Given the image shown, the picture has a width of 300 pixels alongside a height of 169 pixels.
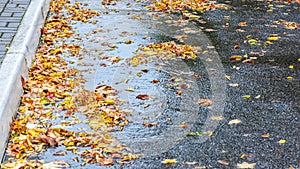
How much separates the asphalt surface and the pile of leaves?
0.14 metres

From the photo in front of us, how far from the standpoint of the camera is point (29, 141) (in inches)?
168

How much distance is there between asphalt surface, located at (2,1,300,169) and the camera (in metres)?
4.19

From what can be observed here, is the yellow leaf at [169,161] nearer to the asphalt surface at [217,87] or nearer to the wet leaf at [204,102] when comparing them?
the asphalt surface at [217,87]

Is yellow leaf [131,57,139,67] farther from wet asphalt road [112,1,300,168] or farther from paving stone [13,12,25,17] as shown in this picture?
paving stone [13,12,25,17]

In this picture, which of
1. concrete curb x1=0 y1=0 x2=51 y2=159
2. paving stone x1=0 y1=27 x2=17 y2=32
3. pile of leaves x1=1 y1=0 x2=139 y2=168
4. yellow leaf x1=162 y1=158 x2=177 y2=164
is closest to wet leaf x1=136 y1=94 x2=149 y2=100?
pile of leaves x1=1 y1=0 x2=139 y2=168

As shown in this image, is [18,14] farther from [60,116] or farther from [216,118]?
[216,118]

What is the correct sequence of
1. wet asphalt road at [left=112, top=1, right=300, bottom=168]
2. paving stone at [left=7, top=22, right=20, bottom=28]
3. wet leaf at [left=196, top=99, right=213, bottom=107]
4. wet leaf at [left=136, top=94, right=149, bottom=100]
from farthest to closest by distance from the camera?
paving stone at [left=7, top=22, right=20, bottom=28] < wet leaf at [left=136, top=94, right=149, bottom=100] < wet leaf at [left=196, top=99, right=213, bottom=107] < wet asphalt road at [left=112, top=1, right=300, bottom=168]

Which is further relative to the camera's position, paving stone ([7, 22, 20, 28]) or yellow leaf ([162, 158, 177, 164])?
paving stone ([7, 22, 20, 28])

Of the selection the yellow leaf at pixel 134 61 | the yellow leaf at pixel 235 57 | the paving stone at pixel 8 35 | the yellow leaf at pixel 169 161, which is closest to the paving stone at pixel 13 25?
the paving stone at pixel 8 35

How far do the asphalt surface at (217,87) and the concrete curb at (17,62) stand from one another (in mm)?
604

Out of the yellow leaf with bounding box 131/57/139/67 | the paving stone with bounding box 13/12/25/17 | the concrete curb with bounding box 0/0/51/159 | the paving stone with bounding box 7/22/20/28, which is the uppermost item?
the paving stone with bounding box 13/12/25/17

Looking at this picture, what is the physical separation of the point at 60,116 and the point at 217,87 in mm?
1915

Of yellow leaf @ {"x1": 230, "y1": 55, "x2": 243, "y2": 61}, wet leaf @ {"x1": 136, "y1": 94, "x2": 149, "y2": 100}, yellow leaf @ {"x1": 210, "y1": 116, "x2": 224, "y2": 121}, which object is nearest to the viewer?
yellow leaf @ {"x1": 210, "y1": 116, "x2": 224, "y2": 121}

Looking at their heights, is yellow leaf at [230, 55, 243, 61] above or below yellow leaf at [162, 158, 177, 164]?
above
